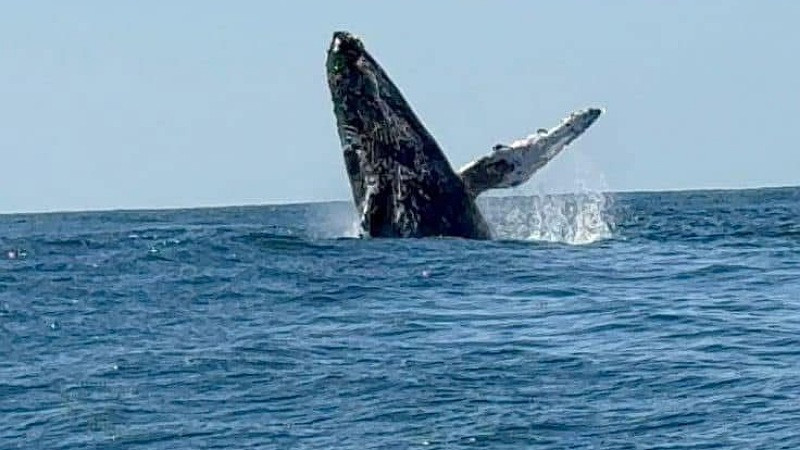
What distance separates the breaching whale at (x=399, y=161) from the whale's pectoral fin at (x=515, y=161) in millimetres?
11

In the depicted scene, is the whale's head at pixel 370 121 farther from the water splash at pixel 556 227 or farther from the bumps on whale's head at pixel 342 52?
the water splash at pixel 556 227

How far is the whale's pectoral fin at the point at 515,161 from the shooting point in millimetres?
18625

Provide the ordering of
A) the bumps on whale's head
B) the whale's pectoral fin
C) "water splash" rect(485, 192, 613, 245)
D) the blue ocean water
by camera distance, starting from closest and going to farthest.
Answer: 1. the blue ocean water
2. the bumps on whale's head
3. the whale's pectoral fin
4. "water splash" rect(485, 192, 613, 245)

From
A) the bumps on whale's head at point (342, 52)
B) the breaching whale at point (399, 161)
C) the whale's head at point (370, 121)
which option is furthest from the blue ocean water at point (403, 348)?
the bumps on whale's head at point (342, 52)

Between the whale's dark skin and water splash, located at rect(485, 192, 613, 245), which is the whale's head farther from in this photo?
water splash, located at rect(485, 192, 613, 245)

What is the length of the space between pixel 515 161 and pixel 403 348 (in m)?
7.70

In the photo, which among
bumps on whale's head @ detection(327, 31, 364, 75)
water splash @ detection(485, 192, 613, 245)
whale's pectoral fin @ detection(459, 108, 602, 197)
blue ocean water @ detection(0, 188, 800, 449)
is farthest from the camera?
water splash @ detection(485, 192, 613, 245)

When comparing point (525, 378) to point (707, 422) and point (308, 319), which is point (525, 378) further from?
point (308, 319)

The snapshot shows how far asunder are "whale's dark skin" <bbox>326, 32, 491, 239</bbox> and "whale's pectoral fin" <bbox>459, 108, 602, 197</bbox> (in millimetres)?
233

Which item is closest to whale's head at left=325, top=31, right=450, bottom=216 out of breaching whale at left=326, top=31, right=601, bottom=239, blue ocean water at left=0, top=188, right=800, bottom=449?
breaching whale at left=326, top=31, right=601, bottom=239

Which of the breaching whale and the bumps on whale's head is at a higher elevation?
the bumps on whale's head

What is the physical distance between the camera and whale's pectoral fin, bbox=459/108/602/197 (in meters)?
18.6

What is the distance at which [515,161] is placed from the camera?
18.7 meters

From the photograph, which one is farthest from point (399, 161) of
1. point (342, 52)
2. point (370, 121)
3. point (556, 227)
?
point (556, 227)
